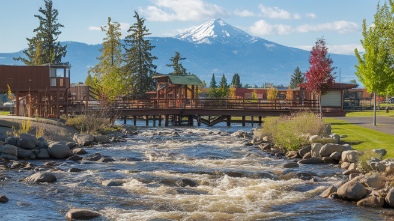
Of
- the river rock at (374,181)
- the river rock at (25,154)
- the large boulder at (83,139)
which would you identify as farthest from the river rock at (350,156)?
the large boulder at (83,139)

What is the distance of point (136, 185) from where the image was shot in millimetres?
19078

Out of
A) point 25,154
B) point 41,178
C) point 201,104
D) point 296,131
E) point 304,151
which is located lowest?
point 41,178

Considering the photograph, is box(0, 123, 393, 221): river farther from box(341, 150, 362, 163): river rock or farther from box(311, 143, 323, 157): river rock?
box(311, 143, 323, 157): river rock

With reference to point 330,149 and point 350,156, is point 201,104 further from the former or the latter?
point 350,156

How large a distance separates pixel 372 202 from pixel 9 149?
666 inches

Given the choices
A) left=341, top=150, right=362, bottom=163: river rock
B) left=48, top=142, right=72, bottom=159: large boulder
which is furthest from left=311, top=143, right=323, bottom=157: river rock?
left=48, top=142, right=72, bottom=159: large boulder

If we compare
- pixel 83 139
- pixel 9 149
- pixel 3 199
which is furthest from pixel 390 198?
pixel 83 139

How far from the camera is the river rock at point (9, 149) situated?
25266 mm

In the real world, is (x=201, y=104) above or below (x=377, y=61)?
below

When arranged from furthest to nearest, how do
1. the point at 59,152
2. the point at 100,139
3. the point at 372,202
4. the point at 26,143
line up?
the point at 100,139 < the point at 26,143 < the point at 59,152 < the point at 372,202

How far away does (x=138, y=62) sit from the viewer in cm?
8556

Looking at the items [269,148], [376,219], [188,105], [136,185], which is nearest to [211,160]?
[269,148]

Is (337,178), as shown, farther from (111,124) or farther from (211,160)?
(111,124)

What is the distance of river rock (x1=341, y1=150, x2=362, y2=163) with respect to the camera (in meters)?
21.9
